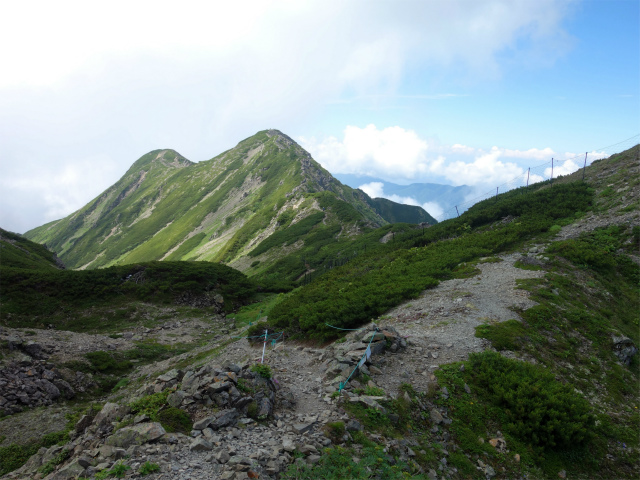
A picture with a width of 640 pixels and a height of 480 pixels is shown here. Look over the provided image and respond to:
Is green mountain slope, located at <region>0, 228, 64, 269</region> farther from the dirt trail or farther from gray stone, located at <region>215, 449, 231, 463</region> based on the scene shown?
gray stone, located at <region>215, 449, 231, 463</region>

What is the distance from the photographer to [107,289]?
41.6 metres

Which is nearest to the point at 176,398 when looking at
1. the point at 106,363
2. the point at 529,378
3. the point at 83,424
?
the point at 83,424

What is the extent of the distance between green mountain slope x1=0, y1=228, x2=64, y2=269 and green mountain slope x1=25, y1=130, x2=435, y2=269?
40993 millimetres

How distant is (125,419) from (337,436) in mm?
6613

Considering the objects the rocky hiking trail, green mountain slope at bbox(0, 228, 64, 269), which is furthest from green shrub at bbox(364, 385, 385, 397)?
green mountain slope at bbox(0, 228, 64, 269)

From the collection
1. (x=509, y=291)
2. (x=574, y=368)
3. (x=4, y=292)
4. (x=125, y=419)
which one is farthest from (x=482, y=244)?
(x=4, y=292)

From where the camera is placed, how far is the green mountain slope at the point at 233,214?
316ft

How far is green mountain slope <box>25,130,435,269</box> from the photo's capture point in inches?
3789

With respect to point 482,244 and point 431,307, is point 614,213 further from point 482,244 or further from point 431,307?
point 431,307

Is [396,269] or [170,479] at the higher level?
[396,269]

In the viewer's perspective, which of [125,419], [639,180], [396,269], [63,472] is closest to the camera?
[63,472]

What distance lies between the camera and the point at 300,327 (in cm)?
2102

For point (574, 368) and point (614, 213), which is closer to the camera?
point (574, 368)

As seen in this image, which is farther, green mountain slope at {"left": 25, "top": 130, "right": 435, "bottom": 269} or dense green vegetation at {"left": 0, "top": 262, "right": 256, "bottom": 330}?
green mountain slope at {"left": 25, "top": 130, "right": 435, "bottom": 269}
